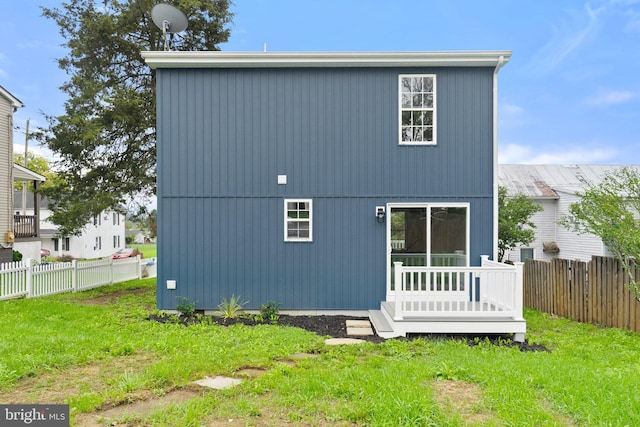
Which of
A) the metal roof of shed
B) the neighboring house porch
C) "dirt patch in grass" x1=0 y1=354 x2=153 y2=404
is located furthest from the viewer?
the metal roof of shed

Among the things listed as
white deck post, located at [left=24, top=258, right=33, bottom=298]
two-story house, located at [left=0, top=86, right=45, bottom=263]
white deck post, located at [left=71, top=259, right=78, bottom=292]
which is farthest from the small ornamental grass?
two-story house, located at [left=0, top=86, right=45, bottom=263]

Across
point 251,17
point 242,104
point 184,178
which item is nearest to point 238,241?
point 184,178

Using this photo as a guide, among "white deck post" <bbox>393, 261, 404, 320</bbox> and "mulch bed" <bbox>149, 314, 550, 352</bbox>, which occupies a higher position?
"white deck post" <bbox>393, 261, 404, 320</bbox>

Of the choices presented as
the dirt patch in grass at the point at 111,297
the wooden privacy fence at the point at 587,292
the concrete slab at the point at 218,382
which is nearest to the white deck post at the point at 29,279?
the dirt patch in grass at the point at 111,297

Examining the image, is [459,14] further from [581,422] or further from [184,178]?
[581,422]

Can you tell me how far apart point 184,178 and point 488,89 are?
20.6 ft

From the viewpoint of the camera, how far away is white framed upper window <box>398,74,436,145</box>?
24.8 feet

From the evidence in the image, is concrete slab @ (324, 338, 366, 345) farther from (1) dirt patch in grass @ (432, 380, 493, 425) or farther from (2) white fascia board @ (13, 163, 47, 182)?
(2) white fascia board @ (13, 163, 47, 182)

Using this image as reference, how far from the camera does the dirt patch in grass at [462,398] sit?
3.12 meters

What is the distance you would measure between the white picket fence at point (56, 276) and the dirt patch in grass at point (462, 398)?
9775mm

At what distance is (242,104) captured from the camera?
25.0 feet

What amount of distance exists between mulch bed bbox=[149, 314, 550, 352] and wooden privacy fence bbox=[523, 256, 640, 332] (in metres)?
2.14

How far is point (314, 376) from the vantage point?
3.92m

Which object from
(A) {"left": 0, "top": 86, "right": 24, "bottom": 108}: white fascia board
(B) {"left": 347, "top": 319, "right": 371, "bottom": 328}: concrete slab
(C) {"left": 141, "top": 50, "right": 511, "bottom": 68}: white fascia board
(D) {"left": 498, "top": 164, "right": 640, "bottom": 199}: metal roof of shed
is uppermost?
(A) {"left": 0, "top": 86, "right": 24, "bottom": 108}: white fascia board
